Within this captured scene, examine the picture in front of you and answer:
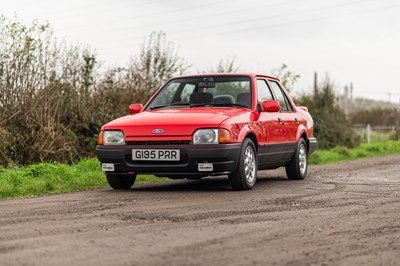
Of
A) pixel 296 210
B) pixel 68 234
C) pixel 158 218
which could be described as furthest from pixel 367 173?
pixel 68 234

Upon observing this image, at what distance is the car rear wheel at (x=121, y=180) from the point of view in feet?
35.7

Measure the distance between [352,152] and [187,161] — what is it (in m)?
14.2

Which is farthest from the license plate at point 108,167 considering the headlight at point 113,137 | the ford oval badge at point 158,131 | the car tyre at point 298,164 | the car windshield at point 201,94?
the car tyre at point 298,164

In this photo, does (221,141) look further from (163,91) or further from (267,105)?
(163,91)

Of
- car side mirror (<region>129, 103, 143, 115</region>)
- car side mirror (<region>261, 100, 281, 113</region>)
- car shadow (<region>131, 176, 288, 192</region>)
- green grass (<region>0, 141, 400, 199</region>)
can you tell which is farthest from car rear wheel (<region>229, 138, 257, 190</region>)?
green grass (<region>0, 141, 400, 199</region>)

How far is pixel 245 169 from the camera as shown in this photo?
10.5 metres

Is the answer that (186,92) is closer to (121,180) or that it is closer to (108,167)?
(121,180)

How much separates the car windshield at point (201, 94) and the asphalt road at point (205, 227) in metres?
1.30

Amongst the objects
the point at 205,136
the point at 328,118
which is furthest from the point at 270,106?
the point at 328,118

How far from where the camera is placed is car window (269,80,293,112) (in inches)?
497

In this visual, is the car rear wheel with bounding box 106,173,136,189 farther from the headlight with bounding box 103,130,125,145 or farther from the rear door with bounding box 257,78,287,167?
the rear door with bounding box 257,78,287,167

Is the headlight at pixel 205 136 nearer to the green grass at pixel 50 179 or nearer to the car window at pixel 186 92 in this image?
the car window at pixel 186 92

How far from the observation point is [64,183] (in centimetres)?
1156

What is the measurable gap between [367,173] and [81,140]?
19.6ft
